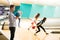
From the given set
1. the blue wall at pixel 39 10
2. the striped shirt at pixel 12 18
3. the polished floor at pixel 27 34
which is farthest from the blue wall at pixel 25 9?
the striped shirt at pixel 12 18

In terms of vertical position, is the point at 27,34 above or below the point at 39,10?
below

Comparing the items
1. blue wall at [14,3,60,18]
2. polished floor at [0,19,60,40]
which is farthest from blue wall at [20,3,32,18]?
polished floor at [0,19,60,40]

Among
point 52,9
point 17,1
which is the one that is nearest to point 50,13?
→ point 52,9

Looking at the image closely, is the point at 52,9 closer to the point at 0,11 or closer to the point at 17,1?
the point at 17,1

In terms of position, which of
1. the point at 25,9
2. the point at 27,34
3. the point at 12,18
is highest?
the point at 25,9

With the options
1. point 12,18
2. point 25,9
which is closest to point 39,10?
point 25,9

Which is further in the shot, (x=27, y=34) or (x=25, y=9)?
(x=27, y=34)

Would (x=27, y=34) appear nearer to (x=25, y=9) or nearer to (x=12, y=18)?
(x=25, y=9)

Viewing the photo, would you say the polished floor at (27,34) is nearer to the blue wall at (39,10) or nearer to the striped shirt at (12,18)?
the blue wall at (39,10)

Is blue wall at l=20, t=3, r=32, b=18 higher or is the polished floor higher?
blue wall at l=20, t=3, r=32, b=18

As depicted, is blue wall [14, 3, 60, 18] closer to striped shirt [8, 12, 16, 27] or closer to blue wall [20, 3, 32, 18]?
blue wall [20, 3, 32, 18]

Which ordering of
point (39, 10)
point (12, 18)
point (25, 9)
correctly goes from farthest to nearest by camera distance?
point (39, 10) < point (25, 9) < point (12, 18)

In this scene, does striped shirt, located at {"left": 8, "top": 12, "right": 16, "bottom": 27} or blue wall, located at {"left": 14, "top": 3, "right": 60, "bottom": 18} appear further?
blue wall, located at {"left": 14, "top": 3, "right": 60, "bottom": 18}

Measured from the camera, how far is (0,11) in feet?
9.74
